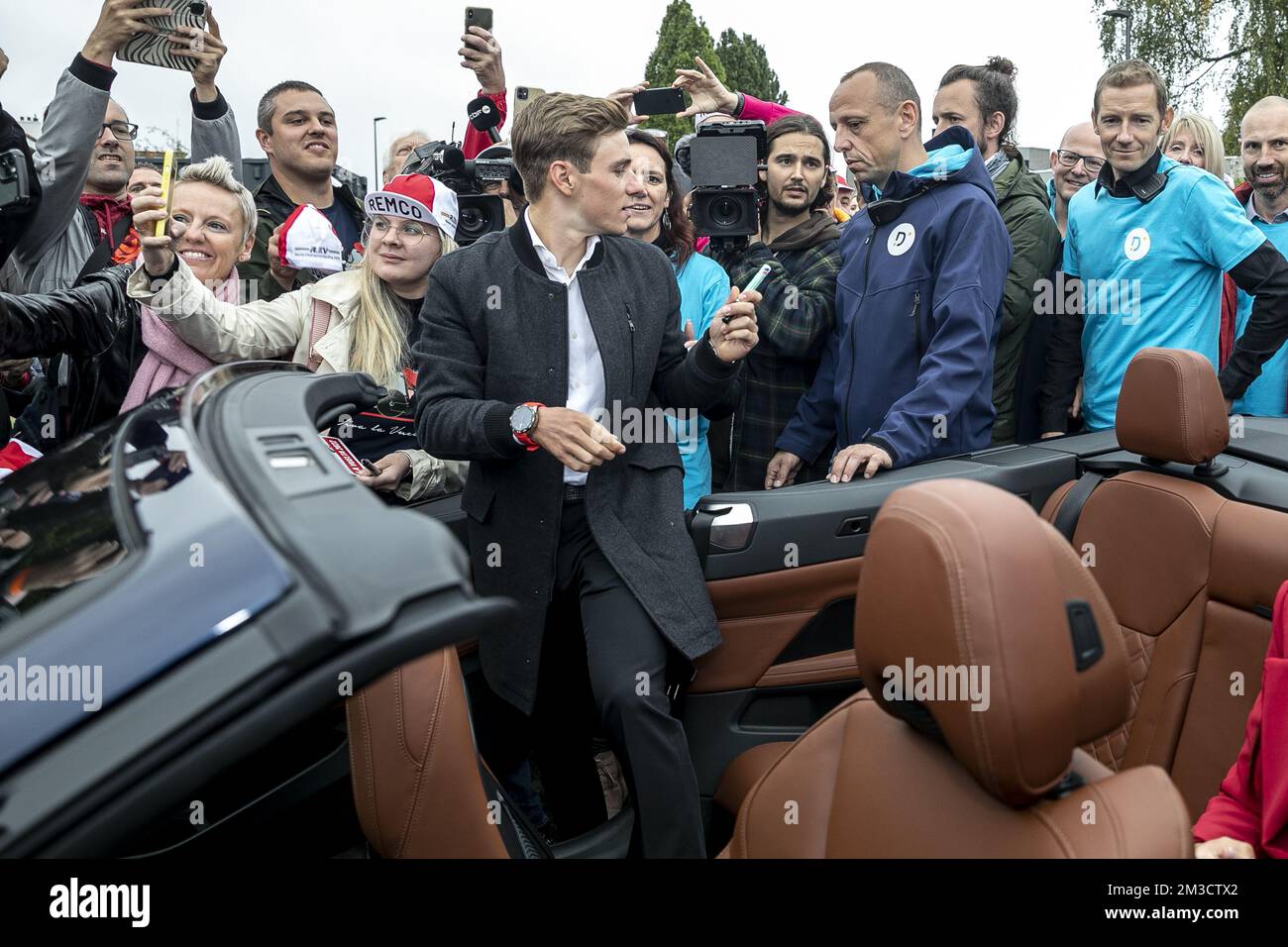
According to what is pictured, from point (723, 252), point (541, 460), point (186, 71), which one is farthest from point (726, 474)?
point (186, 71)

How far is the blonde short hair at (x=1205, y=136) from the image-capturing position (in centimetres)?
468

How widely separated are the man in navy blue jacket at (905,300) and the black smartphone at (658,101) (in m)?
0.80

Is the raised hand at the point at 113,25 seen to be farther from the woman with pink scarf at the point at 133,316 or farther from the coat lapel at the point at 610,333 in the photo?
the coat lapel at the point at 610,333

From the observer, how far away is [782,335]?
3.26m

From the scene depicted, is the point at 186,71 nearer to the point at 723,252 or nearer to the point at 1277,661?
the point at 723,252

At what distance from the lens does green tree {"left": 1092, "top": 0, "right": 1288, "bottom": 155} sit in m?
19.6

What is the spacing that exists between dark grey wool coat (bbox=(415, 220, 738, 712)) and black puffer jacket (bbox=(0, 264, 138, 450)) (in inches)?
32.6

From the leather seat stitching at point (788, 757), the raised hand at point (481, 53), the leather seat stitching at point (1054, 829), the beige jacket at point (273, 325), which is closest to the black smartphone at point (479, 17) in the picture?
the raised hand at point (481, 53)

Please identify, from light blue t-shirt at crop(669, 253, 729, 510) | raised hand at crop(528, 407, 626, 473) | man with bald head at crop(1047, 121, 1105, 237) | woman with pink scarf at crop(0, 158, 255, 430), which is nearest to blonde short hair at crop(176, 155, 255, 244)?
woman with pink scarf at crop(0, 158, 255, 430)

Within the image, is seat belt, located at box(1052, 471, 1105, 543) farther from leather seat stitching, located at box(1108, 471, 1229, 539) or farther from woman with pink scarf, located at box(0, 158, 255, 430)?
woman with pink scarf, located at box(0, 158, 255, 430)

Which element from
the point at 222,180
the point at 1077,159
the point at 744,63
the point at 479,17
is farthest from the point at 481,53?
the point at 744,63

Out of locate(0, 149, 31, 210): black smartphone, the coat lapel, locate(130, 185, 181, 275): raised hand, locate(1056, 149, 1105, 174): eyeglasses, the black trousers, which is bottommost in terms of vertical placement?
the black trousers

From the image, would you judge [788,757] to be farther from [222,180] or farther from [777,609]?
[222,180]
